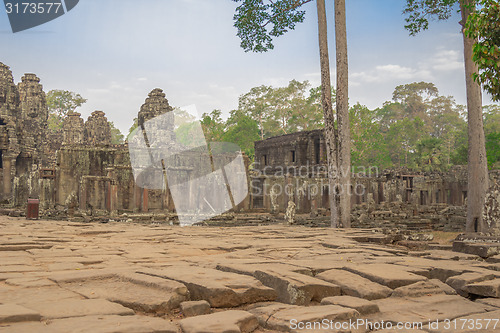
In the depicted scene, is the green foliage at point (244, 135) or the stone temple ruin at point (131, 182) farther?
the green foliage at point (244, 135)

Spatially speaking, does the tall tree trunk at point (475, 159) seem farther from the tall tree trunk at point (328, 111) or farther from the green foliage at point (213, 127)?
the green foliage at point (213, 127)

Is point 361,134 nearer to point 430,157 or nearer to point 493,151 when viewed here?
point 430,157

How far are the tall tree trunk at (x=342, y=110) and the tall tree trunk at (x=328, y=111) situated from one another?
0.24m

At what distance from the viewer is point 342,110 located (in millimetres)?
12109

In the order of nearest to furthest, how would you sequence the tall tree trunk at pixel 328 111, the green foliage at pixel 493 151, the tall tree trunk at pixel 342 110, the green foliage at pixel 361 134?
the tall tree trunk at pixel 342 110, the tall tree trunk at pixel 328 111, the green foliage at pixel 493 151, the green foliage at pixel 361 134

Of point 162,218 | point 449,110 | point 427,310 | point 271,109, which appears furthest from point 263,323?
point 449,110

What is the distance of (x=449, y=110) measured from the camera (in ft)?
209

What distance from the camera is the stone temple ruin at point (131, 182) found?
55.7 feet

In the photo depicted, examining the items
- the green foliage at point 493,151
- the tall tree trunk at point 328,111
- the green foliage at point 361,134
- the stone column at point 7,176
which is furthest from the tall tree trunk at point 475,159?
the green foliage at point 361,134

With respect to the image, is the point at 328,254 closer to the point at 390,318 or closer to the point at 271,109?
the point at 390,318

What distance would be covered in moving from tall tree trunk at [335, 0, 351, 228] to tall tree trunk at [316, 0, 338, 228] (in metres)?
0.24

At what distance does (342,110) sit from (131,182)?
33.3ft

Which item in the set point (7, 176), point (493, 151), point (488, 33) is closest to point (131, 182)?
point (7, 176)

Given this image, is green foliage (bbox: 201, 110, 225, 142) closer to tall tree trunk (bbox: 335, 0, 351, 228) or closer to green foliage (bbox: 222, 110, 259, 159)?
green foliage (bbox: 222, 110, 259, 159)
